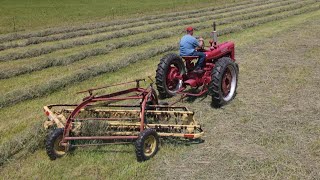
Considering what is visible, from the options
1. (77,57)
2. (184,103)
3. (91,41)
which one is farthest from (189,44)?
(91,41)

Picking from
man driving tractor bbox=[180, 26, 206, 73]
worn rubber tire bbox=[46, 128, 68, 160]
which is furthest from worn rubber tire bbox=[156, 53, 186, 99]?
worn rubber tire bbox=[46, 128, 68, 160]

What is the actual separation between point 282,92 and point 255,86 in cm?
83

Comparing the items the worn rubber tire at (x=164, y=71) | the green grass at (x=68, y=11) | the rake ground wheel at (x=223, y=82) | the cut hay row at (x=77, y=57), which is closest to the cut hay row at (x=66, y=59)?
→ the cut hay row at (x=77, y=57)

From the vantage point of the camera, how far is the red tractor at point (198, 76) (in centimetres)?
884

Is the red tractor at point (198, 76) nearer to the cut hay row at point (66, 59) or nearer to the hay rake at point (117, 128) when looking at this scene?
the hay rake at point (117, 128)

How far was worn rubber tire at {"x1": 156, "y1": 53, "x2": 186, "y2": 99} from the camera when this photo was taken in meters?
9.09

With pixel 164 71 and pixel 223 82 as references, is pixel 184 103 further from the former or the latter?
pixel 223 82

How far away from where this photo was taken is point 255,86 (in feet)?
34.1

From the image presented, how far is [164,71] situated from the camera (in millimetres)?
9086

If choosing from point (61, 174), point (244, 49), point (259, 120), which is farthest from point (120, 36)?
point (61, 174)

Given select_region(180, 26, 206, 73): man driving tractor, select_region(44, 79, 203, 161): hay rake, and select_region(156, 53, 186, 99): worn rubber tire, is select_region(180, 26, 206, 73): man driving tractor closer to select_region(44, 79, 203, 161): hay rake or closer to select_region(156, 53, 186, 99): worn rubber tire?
select_region(156, 53, 186, 99): worn rubber tire

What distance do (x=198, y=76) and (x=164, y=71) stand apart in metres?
0.99

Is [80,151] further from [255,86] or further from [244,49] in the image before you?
[244,49]

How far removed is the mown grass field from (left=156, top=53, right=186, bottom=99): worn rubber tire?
2.77ft
